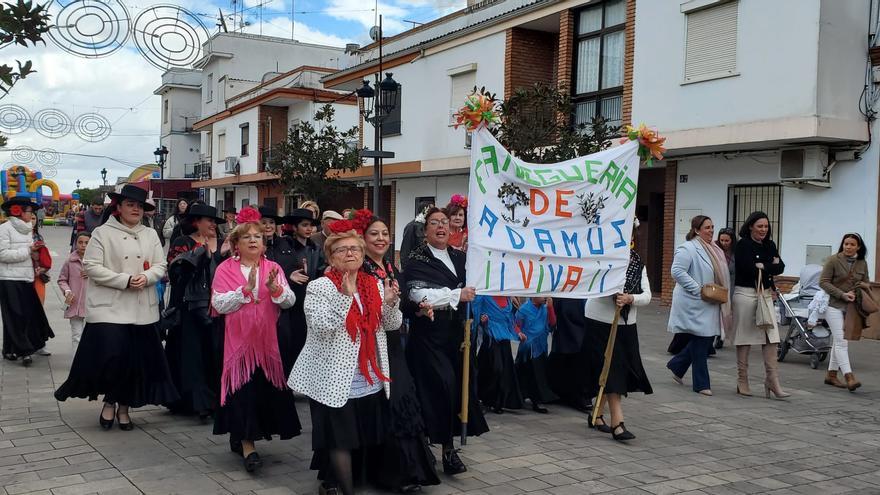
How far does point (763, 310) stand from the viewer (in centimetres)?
825

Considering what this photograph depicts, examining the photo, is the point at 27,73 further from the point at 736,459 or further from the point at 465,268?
the point at 736,459

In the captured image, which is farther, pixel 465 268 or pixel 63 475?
pixel 465 268

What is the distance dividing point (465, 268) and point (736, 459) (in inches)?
100

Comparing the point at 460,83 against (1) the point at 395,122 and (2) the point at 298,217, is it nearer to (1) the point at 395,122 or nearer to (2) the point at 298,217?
(1) the point at 395,122

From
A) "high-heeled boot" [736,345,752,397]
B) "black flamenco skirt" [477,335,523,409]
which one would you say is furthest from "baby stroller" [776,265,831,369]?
"black flamenco skirt" [477,335,523,409]

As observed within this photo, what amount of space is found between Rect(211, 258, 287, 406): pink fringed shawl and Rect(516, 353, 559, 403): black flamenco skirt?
9.45ft

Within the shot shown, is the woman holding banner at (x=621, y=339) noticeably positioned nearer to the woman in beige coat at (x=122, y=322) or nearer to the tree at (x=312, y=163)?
the woman in beige coat at (x=122, y=322)

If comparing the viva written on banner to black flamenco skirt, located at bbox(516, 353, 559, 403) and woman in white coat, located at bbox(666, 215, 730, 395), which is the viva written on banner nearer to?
black flamenco skirt, located at bbox(516, 353, 559, 403)

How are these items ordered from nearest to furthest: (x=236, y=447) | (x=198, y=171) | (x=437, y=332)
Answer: (x=437, y=332), (x=236, y=447), (x=198, y=171)

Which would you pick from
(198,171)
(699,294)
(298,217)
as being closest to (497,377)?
(298,217)

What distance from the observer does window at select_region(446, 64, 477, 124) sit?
2155 cm

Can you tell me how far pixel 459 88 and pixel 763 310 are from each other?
1506 cm

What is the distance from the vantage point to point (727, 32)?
14750 millimetres

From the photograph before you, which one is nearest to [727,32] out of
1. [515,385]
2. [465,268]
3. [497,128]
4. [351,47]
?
[497,128]
